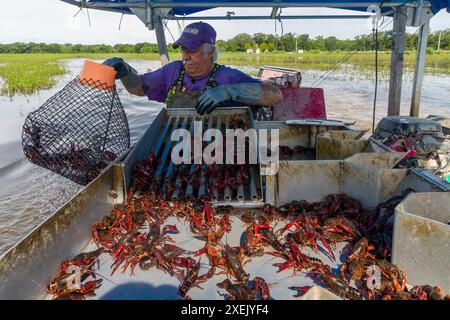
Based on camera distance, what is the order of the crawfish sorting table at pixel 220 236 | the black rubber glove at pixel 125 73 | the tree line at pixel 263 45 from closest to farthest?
the crawfish sorting table at pixel 220 236 → the black rubber glove at pixel 125 73 → the tree line at pixel 263 45

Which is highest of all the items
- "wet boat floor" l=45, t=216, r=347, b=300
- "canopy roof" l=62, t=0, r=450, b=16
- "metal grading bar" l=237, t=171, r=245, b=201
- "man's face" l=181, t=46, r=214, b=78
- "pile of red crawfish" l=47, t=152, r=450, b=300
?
"canopy roof" l=62, t=0, r=450, b=16

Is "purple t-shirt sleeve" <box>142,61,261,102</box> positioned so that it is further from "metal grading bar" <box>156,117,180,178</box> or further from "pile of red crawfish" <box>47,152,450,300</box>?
"pile of red crawfish" <box>47,152,450,300</box>

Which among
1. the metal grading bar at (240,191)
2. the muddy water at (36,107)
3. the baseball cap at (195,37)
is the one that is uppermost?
the baseball cap at (195,37)

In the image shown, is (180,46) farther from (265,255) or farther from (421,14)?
(421,14)

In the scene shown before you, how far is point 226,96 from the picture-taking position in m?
4.45

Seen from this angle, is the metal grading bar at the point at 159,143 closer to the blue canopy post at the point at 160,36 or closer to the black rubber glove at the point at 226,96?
the black rubber glove at the point at 226,96

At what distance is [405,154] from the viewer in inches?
133

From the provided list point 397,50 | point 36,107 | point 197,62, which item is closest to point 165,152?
point 197,62

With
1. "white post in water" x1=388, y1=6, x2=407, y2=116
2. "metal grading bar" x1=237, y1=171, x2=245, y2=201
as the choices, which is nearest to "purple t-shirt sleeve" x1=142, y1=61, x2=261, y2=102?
"metal grading bar" x1=237, y1=171, x2=245, y2=201

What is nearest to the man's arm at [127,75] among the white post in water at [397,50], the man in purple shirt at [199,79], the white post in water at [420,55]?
the man in purple shirt at [199,79]

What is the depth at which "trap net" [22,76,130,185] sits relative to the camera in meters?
3.83

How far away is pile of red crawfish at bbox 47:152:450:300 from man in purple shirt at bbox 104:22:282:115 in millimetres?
1695

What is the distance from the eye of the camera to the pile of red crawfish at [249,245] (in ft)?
7.34
